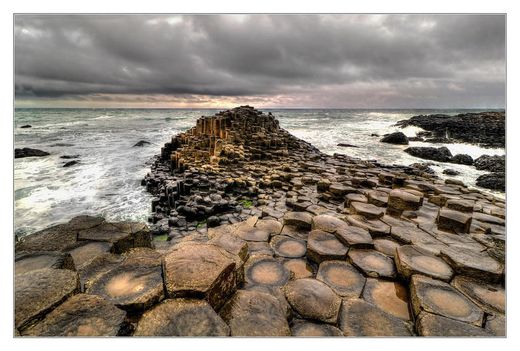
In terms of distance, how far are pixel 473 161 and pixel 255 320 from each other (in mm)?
12890

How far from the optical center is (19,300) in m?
1.69

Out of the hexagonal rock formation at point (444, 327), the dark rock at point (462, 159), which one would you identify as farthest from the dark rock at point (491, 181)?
the hexagonal rock formation at point (444, 327)

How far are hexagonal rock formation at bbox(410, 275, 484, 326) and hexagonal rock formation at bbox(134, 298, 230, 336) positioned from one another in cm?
168

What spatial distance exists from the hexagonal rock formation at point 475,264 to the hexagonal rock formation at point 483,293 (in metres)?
0.07

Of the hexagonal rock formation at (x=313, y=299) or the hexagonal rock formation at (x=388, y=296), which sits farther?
the hexagonal rock formation at (x=388, y=296)

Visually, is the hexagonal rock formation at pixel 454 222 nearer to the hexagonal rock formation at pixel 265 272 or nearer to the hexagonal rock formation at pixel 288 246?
the hexagonal rock formation at pixel 288 246

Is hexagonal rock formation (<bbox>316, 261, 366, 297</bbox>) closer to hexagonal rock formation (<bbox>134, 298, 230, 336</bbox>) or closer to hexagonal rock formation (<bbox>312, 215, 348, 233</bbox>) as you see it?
hexagonal rock formation (<bbox>312, 215, 348, 233</bbox>)

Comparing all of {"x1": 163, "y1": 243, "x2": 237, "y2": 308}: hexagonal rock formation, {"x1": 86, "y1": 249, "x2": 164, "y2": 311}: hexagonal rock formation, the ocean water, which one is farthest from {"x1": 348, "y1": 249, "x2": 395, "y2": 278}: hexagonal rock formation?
the ocean water

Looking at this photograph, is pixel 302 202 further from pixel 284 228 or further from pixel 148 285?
pixel 148 285

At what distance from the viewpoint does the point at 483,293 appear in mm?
2215

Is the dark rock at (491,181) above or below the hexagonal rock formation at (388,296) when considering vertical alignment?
above

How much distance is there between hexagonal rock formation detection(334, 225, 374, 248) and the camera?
9.54 feet

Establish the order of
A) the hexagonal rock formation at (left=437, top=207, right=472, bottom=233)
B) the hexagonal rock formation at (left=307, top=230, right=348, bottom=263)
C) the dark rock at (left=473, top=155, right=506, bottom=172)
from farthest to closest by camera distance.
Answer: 1. the dark rock at (left=473, top=155, right=506, bottom=172)
2. the hexagonal rock formation at (left=437, top=207, right=472, bottom=233)
3. the hexagonal rock formation at (left=307, top=230, right=348, bottom=263)

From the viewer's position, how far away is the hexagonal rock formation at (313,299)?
6.44ft
